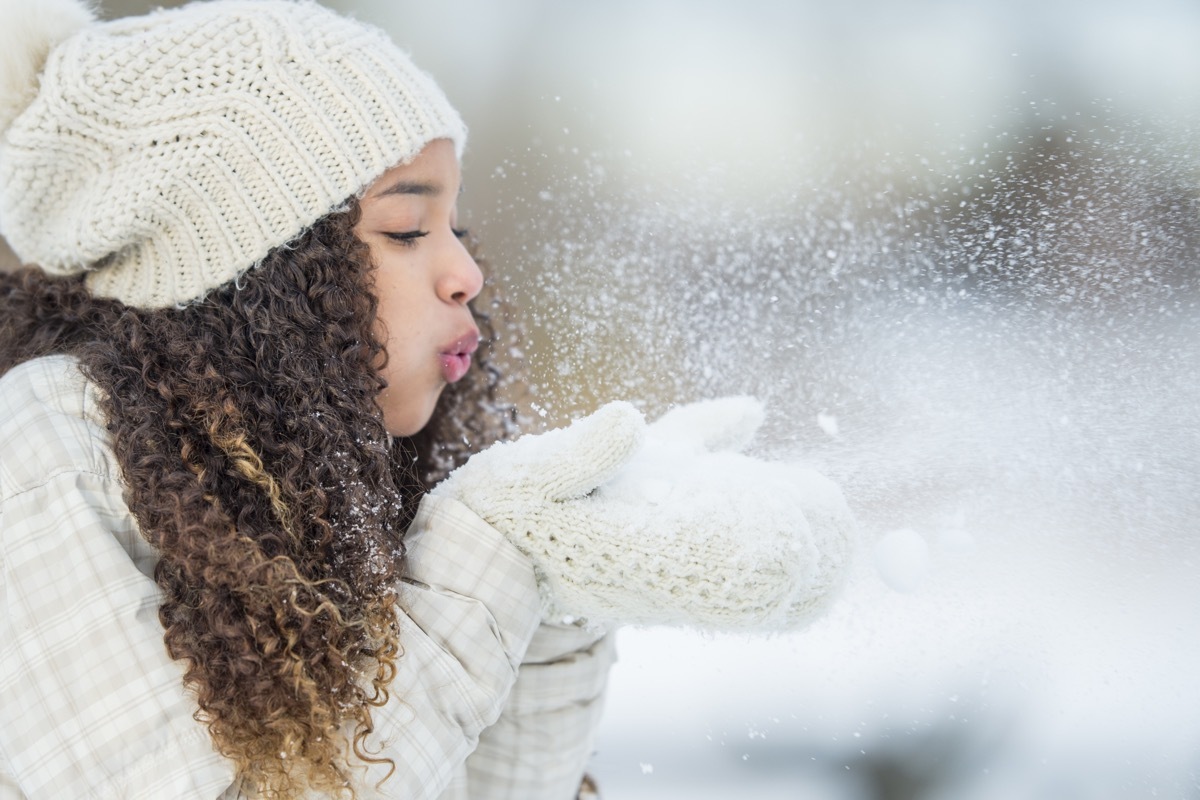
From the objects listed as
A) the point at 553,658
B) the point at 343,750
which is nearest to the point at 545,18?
the point at 553,658

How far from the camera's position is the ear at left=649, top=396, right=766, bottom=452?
3.31 feet

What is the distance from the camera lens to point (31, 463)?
740mm

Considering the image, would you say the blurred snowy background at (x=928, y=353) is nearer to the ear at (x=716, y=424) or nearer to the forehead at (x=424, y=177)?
the ear at (x=716, y=424)

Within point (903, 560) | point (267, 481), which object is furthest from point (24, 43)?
point (903, 560)

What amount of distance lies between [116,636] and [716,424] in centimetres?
63

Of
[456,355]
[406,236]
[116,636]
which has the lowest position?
[116,636]

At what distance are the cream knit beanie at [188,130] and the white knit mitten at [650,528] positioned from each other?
0.33 m

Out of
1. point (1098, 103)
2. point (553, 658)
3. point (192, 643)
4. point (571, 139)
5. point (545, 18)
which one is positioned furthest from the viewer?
point (545, 18)

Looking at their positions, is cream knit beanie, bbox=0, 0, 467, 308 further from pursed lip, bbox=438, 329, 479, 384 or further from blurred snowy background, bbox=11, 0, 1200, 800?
blurred snowy background, bbox=11, 0, 1200, 800

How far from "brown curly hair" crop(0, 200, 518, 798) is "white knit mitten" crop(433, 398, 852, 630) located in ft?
0.41

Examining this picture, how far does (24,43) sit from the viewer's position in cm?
85

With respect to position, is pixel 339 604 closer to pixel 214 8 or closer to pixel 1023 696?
pixel 214 8

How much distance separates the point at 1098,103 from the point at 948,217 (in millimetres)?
237

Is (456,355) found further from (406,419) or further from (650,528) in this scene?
(650,528)
